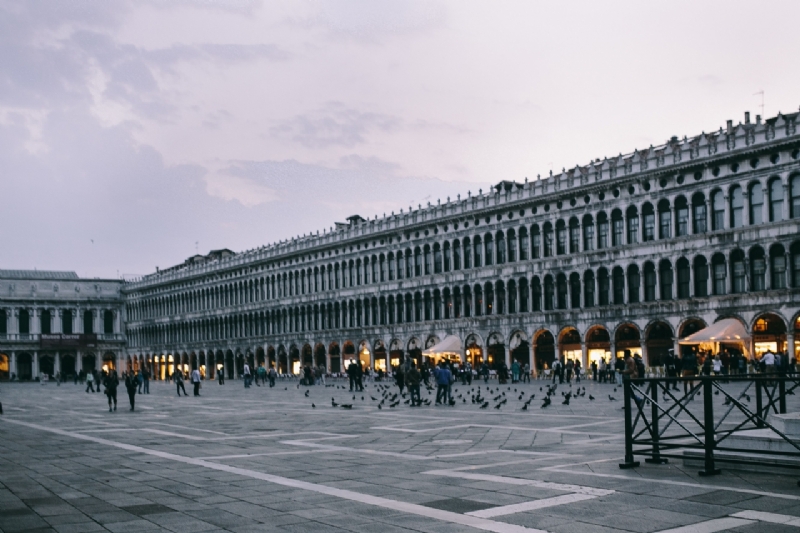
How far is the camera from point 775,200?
49312 millimetres

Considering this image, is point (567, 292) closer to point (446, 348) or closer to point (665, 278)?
point (665, 278)

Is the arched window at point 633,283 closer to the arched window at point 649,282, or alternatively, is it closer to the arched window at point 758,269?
the arched window at point 649,282

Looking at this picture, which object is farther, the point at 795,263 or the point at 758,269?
the point at 758,269

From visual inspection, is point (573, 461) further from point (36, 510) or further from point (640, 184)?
point (640, 184)

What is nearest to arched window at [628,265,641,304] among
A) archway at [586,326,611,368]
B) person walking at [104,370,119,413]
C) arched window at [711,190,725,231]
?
archway at [586,326,611,368]

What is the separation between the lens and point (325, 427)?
69.2ft

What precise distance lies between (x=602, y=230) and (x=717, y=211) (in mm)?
8767

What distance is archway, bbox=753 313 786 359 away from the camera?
49062 mm

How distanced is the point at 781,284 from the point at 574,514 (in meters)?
44.5

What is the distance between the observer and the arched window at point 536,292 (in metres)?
63.8

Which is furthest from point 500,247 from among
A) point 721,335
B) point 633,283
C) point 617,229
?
point 721,335

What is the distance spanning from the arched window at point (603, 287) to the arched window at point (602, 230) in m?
1.71

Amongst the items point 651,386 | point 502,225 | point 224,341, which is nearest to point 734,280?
point 502,225

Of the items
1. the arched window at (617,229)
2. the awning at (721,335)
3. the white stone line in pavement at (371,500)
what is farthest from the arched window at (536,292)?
the white stone line in pavement at (371,500)
